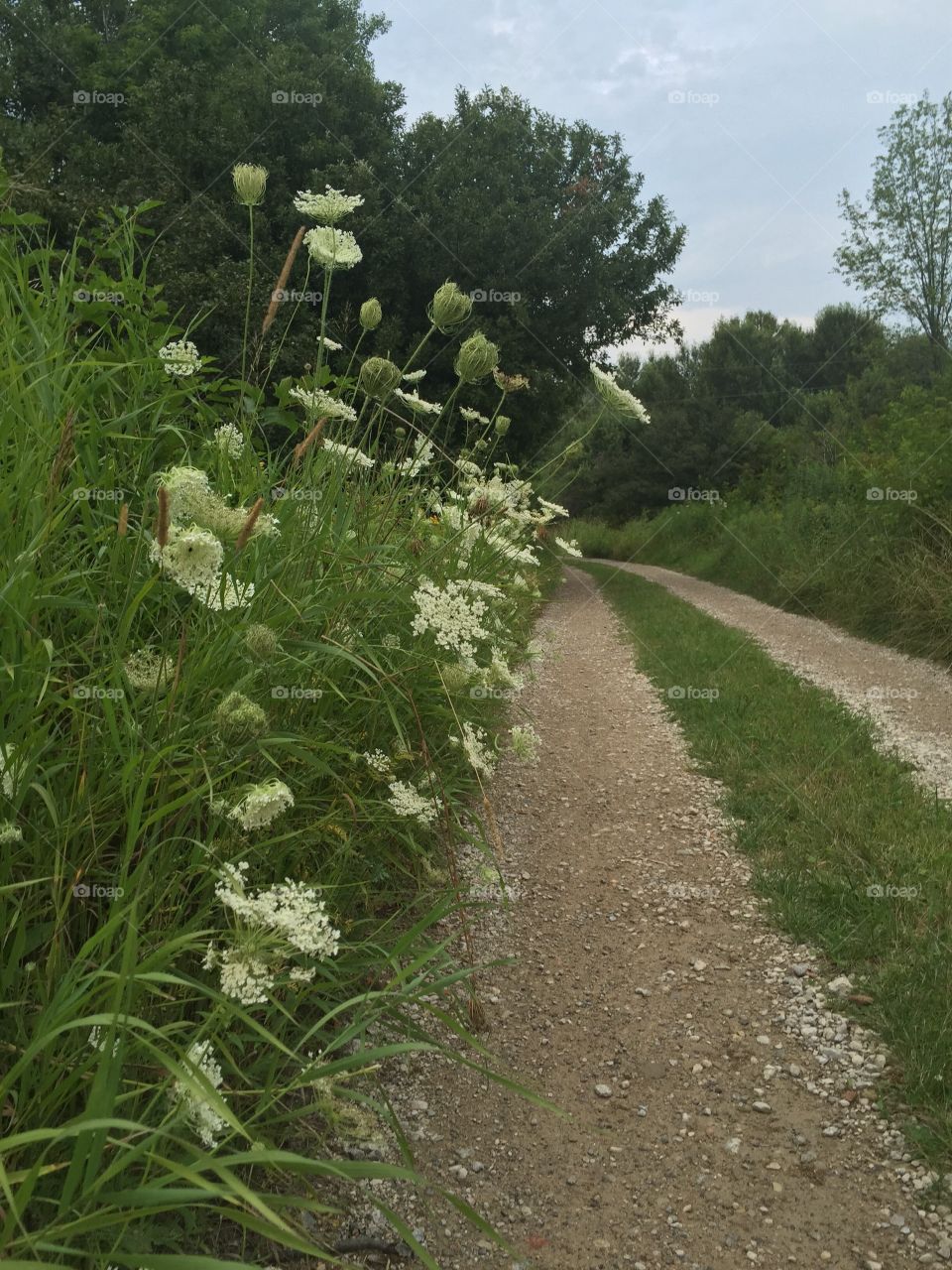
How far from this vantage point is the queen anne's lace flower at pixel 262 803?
1.53m

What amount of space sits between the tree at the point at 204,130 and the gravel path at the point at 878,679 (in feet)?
20.8

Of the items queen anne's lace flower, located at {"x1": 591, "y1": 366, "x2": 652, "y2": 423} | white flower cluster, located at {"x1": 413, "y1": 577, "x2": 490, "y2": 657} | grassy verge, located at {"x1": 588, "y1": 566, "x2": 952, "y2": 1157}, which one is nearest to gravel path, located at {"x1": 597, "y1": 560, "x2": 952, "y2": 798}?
grassy verge, located at {"x1": 588, "y1": 566, "x2": 952, "y2": 1157}

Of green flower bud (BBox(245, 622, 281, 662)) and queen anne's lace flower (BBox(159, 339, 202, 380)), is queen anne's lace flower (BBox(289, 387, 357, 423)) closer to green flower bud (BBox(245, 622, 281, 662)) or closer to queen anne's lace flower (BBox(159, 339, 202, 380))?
queen anne's lace flower (BBox(159, 339, 202, 380))

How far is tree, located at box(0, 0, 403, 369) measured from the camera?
1147 cm

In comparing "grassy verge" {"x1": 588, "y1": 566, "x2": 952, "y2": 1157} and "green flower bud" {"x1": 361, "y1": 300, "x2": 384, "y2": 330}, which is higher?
"green flower bud" {"x1": 361, "y1": 300, "x2": 384, "y2": 330}

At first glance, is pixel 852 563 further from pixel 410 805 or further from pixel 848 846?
pixel 410 805

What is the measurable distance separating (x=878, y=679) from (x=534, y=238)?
34.8 feet

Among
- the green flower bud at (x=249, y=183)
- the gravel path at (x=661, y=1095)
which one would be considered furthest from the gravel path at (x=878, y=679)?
the green flower bud at (x=249, y=183)

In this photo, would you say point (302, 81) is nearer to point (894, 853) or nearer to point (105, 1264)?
point (894, 853)

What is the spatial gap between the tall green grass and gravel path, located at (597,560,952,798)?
3129 mm

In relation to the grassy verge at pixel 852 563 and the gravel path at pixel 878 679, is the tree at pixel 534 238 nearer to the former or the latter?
the grassy verge at pixel 852 563

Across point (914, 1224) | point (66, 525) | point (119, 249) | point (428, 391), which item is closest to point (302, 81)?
point (428, 391)

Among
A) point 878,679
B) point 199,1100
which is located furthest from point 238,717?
point 878,679

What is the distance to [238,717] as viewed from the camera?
1.61 meters
